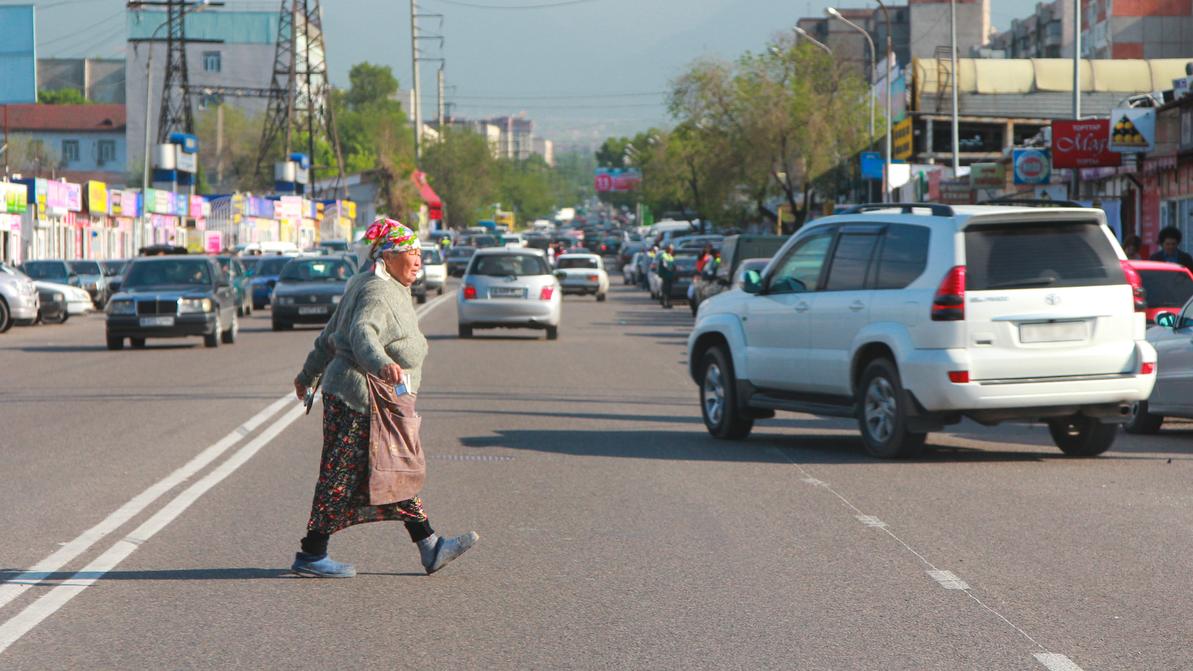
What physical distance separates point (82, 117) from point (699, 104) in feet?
248

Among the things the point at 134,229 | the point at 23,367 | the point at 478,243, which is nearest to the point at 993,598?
the point at 23,367

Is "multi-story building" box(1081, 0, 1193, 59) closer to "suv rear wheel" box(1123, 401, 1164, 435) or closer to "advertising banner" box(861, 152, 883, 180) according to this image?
"advertising banner" box(861, 152, 883, 180)

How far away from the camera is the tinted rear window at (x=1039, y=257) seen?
12.9 metres

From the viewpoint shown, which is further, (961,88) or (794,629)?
(961,88)

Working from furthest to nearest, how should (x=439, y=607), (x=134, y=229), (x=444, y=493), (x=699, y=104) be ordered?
(x=699, y=104) < (x=134, y=229) < (x=444, y=493) < (x=439, y=607)

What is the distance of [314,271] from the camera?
37031 millimetres

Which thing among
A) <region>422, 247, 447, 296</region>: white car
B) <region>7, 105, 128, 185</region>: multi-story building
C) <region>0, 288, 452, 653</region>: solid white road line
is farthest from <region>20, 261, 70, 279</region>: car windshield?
<region>7, 105, 128, 185</region>: multi-story building

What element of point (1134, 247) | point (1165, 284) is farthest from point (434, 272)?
point (1165, 284)

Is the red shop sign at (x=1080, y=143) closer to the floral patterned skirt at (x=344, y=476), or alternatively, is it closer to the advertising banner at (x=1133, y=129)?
the advertising banner at (x=1133, y=129)

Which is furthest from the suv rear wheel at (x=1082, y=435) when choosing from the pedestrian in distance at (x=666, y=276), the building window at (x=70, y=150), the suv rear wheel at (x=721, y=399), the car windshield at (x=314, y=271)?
the building window at (x=70, y=150)

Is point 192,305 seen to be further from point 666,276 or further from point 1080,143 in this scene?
point 666,276

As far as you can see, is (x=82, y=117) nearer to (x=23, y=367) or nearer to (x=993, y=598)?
(x=23, y=367)

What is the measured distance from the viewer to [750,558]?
889 centimetres

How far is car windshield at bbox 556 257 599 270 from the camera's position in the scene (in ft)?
187
